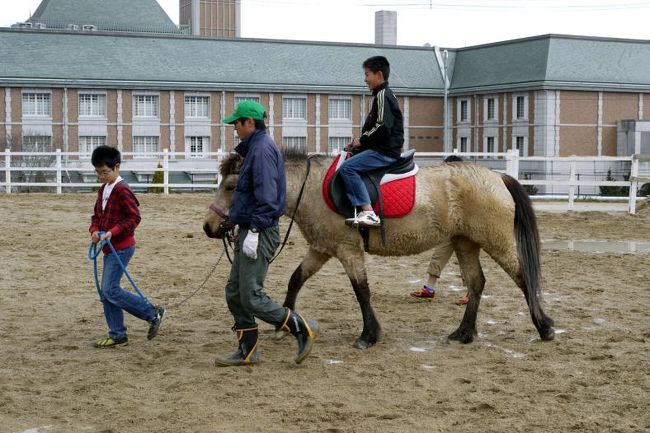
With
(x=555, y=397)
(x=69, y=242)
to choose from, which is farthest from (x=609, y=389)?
(x=69, y=242)

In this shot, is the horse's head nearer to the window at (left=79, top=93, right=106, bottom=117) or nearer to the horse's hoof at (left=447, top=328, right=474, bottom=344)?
the horse's hoof at (left=447, top=328, right=474, bottom=344)

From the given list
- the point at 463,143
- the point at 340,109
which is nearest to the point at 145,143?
the point at 340,109

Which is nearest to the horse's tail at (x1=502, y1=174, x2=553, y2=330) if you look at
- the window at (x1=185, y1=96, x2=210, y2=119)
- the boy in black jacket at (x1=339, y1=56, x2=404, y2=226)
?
the boy in black jacket at (x1=339, y1=56, x2=404, y2=226)

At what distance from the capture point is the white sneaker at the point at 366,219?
284 inches

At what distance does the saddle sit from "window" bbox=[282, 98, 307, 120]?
48506 mm

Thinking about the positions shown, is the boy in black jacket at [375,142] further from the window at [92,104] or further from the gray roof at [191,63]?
the window at [92,104]

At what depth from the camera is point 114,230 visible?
285 inches

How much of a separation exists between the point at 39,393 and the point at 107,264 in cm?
160

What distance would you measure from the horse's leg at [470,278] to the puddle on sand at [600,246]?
6128 mm

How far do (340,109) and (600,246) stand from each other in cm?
4326

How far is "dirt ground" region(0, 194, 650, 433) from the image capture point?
543cm

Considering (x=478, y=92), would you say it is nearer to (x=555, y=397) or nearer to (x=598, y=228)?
(x=598, y=228)

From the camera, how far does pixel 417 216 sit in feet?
24.7

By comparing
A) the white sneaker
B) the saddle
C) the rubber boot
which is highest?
the saddle
